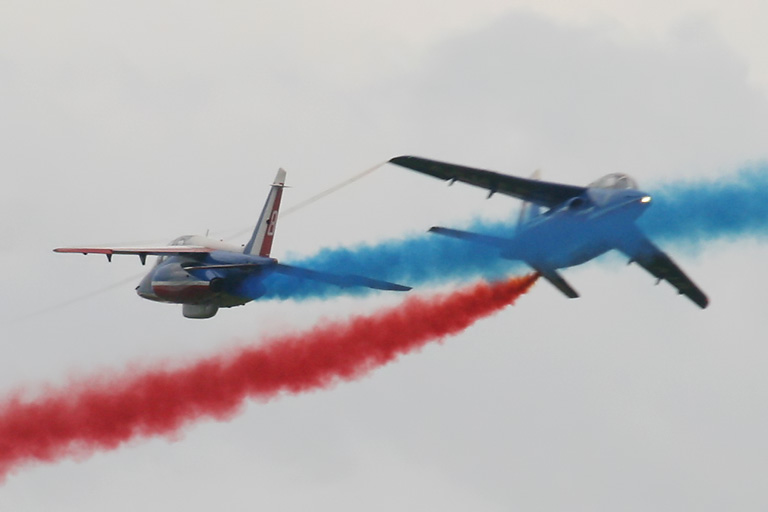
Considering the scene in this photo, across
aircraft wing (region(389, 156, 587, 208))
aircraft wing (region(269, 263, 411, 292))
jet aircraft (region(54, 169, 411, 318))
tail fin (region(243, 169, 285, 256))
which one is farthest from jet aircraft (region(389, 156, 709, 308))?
tail fin (region(243, 169, 285, 256))

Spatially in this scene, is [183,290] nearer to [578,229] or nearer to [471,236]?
[471,236]

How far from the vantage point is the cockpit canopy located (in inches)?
3821

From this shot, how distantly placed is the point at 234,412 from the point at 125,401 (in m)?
4.37

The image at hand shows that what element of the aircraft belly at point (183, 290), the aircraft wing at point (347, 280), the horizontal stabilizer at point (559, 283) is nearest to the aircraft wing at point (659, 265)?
the horizontal stabilizer at point (559, 283)

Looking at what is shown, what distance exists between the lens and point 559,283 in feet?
334

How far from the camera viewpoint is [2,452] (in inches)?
4163

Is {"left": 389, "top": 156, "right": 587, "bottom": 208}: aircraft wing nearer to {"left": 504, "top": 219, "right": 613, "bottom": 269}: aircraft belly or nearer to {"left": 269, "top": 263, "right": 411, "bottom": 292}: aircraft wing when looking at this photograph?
{"left": 504, "top": 219, "right": 613, "bottom": 269}: aircraft belly

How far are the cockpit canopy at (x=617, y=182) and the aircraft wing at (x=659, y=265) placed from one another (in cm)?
247

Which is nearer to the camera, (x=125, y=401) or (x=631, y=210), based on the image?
(x=631, y=210)

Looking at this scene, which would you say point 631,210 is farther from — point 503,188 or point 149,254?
point 149,254

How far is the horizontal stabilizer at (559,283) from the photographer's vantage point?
3986 inches

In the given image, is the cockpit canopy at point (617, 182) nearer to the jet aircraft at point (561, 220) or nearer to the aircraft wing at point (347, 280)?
the jet aircraft at point (561, 220)

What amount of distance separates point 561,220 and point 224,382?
1597 cm

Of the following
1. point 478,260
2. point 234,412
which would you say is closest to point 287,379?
point 234,412
